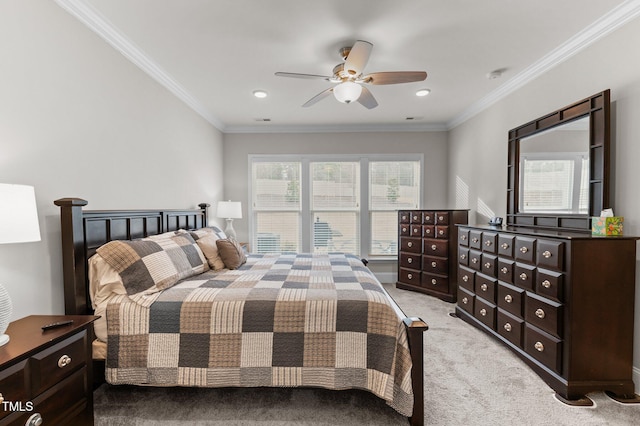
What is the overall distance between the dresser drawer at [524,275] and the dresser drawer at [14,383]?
299 centimetres

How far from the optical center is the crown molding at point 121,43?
188 centimetres

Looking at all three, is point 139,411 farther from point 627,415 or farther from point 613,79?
point 613,79

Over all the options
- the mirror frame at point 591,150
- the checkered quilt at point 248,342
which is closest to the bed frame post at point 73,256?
the checkered quilt at point 248,342

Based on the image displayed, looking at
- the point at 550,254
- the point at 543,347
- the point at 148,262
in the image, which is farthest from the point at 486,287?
the point at 148,262

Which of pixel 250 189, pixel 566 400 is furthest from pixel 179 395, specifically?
pixel 250 189

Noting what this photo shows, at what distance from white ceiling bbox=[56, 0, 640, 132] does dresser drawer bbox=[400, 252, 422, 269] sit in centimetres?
224

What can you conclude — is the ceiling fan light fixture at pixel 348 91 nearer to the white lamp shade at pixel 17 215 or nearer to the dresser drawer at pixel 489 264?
the dresser drawer at pixel 489 264

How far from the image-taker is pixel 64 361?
1.29 metres

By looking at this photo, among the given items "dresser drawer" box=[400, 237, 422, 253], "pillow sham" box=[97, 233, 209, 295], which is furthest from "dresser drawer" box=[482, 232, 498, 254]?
"pillow sham" box=[97, 233, 209, 295]

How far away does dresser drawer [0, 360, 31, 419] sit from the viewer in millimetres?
1038

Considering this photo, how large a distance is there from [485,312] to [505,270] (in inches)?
21.6

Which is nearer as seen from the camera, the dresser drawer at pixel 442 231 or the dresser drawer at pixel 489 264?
the dresser drawer at pixel 489 264

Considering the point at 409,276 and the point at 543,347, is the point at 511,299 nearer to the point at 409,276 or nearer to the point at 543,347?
the point at 543,347

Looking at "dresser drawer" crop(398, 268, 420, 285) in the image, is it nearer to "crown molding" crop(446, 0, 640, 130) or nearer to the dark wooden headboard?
"crown molding" crop(446, 0, 640, 130)
